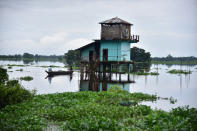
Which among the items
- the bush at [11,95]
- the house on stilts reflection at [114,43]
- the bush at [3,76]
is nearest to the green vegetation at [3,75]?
the bush at [3,76]

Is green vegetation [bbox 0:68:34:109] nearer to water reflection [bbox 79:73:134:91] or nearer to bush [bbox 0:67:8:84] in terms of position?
bush [bbox 0:67:8:84]

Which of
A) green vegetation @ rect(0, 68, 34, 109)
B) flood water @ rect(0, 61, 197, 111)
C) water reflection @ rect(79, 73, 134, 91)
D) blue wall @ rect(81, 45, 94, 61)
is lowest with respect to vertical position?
flood water @ rect(0, 61, 197, 111)

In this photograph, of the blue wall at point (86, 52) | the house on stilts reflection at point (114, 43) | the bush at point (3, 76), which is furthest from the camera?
the blue wall at point (86, 52)

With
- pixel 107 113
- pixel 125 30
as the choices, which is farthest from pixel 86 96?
pixel 125 30

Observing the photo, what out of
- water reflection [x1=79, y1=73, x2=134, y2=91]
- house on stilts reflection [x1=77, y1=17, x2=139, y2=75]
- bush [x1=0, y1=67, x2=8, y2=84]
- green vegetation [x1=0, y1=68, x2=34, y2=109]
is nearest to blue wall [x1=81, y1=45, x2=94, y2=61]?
house on stilts reflection [x1=77, y1=17, x2=139, y2=75]

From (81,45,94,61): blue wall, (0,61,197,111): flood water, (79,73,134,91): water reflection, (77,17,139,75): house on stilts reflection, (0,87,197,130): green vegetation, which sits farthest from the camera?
(81,45,94,61): blue wall

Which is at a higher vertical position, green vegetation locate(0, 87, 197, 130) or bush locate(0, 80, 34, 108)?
bush locate(0, 80, 34, 108)

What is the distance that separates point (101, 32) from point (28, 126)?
30745 mm

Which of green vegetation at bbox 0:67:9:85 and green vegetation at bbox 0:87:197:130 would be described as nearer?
green vegetation at bbox 0:87:197:130

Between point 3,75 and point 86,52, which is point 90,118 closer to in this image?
point 3,75

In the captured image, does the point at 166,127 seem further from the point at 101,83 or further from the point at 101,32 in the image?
the point at 101,32

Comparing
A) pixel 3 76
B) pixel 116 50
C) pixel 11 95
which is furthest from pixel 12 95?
pixel 116 50

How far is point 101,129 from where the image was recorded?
38.4ft

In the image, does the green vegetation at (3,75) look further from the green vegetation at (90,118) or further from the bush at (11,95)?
the green vegetation at (90,118)
